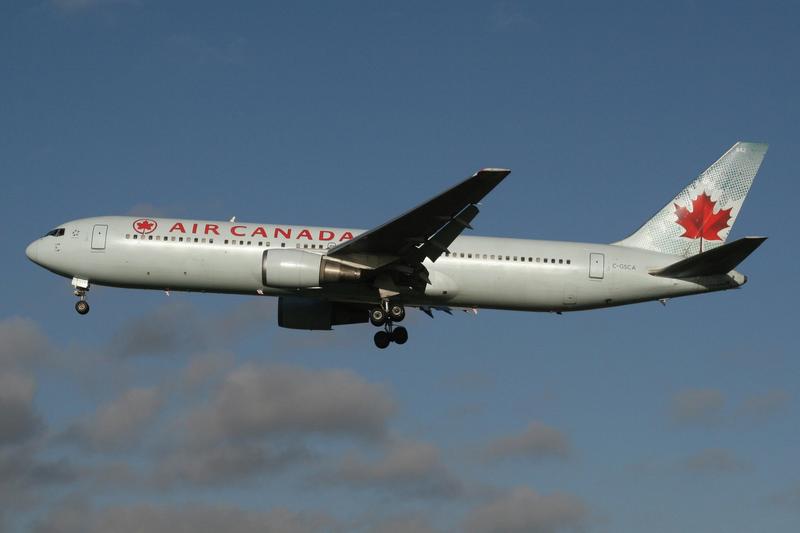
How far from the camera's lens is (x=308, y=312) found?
45594 mm

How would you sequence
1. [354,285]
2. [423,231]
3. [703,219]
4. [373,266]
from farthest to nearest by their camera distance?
[703,219], [354,285], [373,266], [423,231]

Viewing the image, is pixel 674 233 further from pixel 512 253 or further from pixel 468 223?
pixel 468 223

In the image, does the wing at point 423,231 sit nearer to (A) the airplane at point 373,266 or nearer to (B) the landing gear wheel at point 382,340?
(A) the airplane at point 373,266

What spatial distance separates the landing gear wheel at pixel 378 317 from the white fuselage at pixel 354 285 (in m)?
0.44

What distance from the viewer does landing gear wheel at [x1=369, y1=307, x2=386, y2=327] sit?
141 ft

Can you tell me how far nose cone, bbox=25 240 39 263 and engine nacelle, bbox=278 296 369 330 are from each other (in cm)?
944

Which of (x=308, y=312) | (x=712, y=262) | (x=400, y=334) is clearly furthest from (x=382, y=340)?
(x=712, y=262)

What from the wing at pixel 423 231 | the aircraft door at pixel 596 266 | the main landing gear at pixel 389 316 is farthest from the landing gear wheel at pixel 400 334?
the aircraft door at pixel 596 266

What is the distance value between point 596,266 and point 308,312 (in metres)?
11.4

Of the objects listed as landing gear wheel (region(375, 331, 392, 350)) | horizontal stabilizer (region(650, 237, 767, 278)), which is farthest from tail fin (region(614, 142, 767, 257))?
landing gear wheel (region(375, 331, 392, 350))

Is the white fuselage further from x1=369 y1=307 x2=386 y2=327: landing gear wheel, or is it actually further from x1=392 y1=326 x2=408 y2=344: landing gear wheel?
x1=392 y1=326 x2=408 y2=344: landing gear wheel

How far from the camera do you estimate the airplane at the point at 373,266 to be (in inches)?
1617

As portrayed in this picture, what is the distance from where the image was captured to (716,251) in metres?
40.8

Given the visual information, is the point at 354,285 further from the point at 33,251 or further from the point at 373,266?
the point at 33,251
